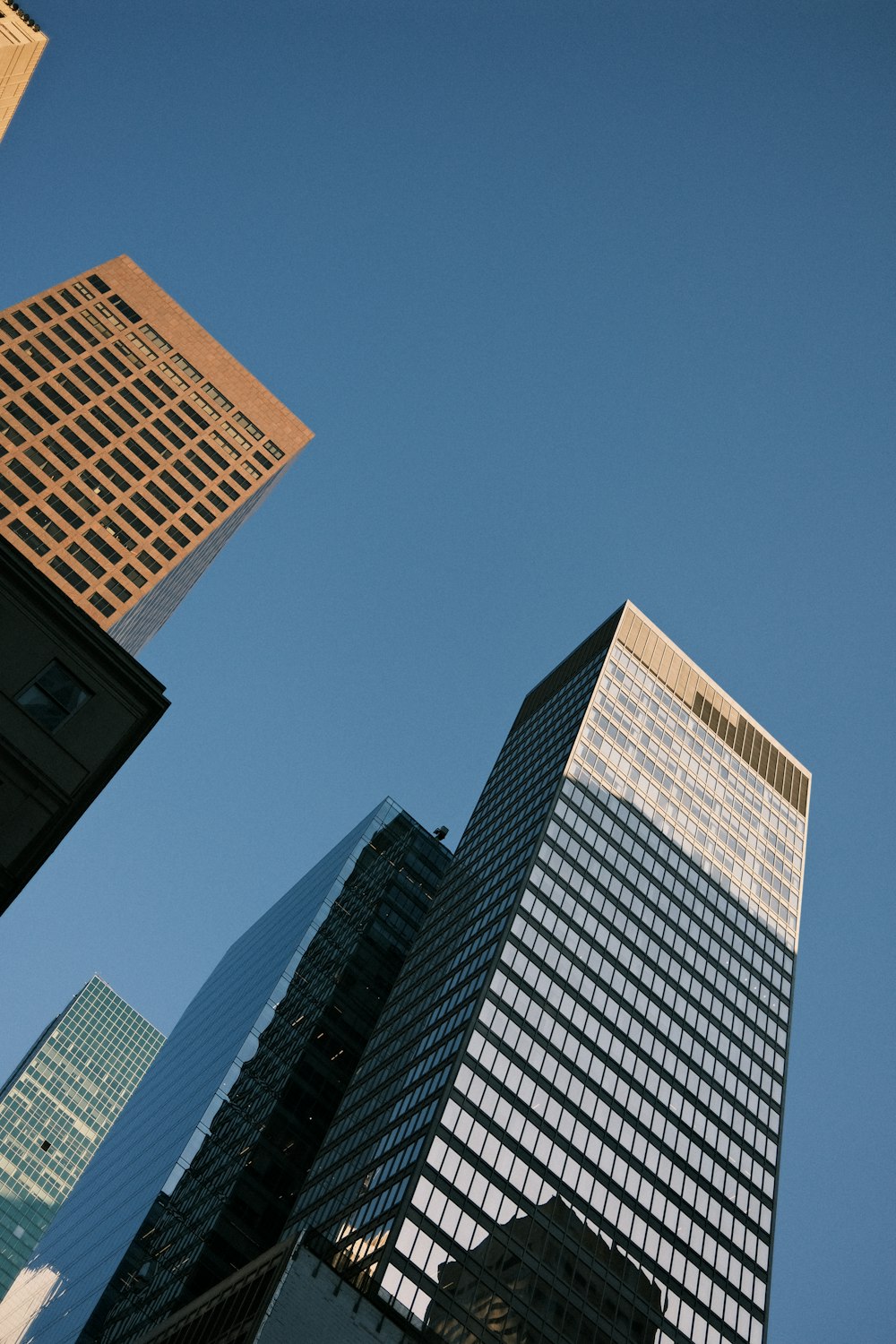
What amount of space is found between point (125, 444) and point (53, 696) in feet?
254

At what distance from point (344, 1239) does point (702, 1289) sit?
27772 mm

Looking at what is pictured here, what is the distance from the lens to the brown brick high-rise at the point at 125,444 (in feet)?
316

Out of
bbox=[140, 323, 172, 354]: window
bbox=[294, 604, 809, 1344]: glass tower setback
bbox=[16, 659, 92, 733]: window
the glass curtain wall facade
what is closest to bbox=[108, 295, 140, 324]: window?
bbox=[140, 323, 172, 354]: window

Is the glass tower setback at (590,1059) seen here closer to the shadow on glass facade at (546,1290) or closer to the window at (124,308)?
the shadow on glass facade at (546,1290)

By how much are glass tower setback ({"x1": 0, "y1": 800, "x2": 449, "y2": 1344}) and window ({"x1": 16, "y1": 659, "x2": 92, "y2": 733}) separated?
69.1m

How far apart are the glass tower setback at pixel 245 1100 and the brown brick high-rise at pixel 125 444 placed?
114 ft

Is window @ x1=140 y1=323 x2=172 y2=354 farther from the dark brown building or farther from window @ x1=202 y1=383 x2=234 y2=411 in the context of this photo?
the dark brown building

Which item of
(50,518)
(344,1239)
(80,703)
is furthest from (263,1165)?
(80,703)

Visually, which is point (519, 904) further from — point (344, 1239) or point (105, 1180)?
point (105, 1180)

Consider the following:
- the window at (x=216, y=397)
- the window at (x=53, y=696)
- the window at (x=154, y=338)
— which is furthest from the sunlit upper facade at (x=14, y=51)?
the window at (x=53, y=696)

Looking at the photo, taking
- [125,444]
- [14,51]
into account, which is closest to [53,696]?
[14,51]

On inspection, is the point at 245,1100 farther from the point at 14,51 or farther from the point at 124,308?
the point at 14,51

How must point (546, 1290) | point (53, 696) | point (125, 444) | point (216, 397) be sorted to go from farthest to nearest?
1. point (216, 397)
2. point (125, 444)
3. point (546, 1290)
4. point (53, 696)

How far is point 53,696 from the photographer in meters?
33.3
